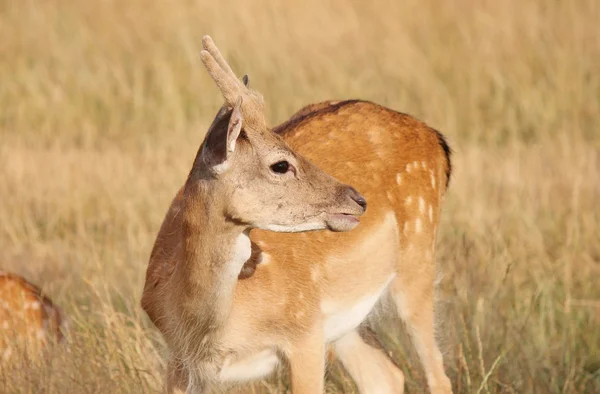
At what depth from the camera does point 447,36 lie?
1252 cm

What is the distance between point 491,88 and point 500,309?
4.74 m

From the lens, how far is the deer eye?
5.01 metres

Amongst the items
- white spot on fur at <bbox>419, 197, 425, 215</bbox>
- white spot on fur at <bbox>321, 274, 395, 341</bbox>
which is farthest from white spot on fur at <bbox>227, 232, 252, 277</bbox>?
white spot on fur at <bbox>419, 197, 425, 215</bbox>

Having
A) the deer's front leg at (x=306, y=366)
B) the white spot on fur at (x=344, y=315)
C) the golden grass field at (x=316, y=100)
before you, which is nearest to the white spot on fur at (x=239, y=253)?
the deer's front leg at (x=306, y=366)

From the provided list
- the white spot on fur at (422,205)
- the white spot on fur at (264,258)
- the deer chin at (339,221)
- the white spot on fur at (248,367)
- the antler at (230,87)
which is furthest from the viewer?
the white spot on fur at (422,205)

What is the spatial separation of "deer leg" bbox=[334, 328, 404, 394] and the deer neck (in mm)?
1421

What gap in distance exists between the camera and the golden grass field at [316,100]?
22.2 feet

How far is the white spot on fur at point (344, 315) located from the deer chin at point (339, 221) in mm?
769

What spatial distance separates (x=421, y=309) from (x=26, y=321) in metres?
1.78

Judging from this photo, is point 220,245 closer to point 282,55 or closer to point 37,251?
point 37,251

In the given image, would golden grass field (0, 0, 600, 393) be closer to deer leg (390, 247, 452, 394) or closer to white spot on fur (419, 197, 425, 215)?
deer leg (390, 247, 452, 394)

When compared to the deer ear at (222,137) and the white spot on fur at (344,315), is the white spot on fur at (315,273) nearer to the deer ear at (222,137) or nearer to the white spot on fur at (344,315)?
the white spot on fur at (344,315)

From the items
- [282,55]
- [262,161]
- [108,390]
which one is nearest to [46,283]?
[108,390]

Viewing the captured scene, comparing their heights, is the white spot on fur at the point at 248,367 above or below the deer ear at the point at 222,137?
below
